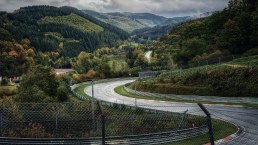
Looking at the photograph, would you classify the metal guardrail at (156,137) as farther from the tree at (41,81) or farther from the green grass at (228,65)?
the green grass at (228,65)

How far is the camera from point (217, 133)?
3198cm

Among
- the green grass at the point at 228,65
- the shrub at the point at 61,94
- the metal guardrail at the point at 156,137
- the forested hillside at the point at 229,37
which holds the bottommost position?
the shrub at the point at 61,94

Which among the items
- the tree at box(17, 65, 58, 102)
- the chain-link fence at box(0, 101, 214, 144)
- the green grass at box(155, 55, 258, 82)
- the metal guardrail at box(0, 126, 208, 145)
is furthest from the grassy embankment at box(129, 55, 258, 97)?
the metal guardrail at box(0, 126, 208, 145)

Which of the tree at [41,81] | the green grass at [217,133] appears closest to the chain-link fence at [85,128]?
the green grass at [217,133]

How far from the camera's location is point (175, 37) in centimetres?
16475

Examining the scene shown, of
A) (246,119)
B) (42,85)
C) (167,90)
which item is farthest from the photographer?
(167,90)

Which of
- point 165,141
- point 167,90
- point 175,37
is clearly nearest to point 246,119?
point 165,141

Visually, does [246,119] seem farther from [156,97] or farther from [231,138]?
[156,97]

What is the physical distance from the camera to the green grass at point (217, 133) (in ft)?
88.3

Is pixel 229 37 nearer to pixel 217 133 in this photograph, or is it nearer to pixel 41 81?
pixel 41 81

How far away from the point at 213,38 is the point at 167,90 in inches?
1888

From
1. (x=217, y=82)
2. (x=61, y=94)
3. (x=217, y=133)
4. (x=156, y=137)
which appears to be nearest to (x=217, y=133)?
(x=217, y=133)

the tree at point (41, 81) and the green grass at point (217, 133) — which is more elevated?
the tree at point (41, 81)

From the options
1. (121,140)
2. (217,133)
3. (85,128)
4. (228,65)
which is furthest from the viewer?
(228,65)
